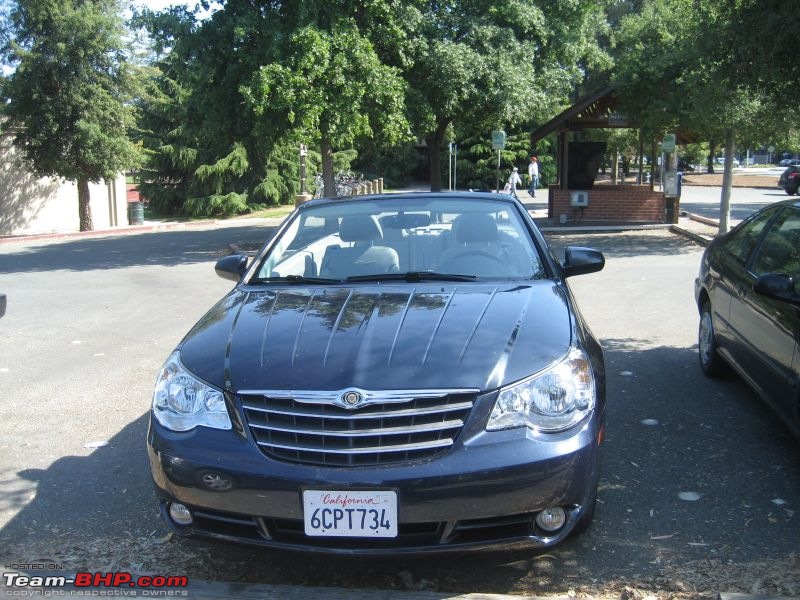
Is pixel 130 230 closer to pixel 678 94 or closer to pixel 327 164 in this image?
pixel 327 164

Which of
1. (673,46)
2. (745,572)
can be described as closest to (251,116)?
(673,46)

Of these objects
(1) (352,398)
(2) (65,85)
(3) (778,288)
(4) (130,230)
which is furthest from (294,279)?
(4) (130,230)

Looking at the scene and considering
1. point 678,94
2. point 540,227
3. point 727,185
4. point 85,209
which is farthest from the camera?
point 85,209

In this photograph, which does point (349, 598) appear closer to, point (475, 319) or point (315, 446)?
point (315, 446)

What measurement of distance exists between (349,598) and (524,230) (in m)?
2.55

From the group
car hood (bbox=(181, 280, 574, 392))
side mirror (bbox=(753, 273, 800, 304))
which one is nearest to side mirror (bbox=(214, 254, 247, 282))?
car hood (bbox=(181, 280, 574, 392))

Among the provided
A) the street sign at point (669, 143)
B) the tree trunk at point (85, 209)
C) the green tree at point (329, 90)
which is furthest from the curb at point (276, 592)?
the tree trunk at point (85, 209)

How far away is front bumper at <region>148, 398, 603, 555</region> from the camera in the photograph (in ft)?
10.3

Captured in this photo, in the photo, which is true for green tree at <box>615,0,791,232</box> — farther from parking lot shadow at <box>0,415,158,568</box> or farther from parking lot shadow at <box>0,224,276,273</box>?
parking lot shadow at <box>0,415,158,568</box>

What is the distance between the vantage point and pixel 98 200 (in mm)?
29562

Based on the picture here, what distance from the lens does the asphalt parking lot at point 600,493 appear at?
3.63 meters

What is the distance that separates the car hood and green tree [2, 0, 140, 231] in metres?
22.1

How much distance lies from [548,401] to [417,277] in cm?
142

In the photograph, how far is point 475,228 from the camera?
507cm
